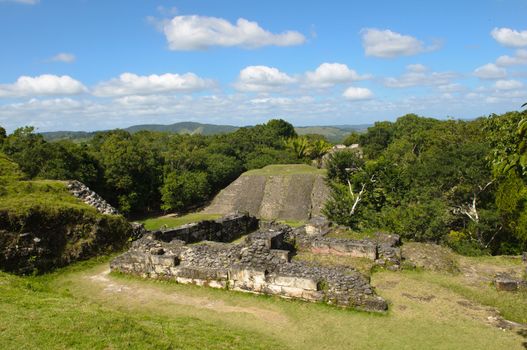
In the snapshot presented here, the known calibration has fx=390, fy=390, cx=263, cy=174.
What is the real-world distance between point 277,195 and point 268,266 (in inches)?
1060

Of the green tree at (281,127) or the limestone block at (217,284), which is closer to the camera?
the limestone block at (217,284)

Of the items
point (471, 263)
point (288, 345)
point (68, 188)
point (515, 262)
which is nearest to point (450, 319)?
point (288, 345)

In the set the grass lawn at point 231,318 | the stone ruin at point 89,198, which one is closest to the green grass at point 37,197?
the stone ruin at point 89,198

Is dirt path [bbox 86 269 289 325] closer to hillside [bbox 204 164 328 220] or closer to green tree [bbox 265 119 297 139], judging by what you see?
hillside [bbox 204 164 328 220]

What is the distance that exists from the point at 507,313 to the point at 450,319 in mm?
1595

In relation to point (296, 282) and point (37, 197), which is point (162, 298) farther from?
point (37, 197)

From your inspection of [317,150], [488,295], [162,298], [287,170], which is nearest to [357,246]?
[488,295]

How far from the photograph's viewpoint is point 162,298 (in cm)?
1133

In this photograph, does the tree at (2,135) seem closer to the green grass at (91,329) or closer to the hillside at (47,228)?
the hillside at (47,228)

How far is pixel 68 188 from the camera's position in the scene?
17.2 meters

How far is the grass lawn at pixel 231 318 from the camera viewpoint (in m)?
7.22

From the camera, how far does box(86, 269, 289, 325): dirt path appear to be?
10203 mm

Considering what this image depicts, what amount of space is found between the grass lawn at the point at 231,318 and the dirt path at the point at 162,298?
A: 0.09 feet

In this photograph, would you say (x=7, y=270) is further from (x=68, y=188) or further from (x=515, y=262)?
(x=515, y=262)
